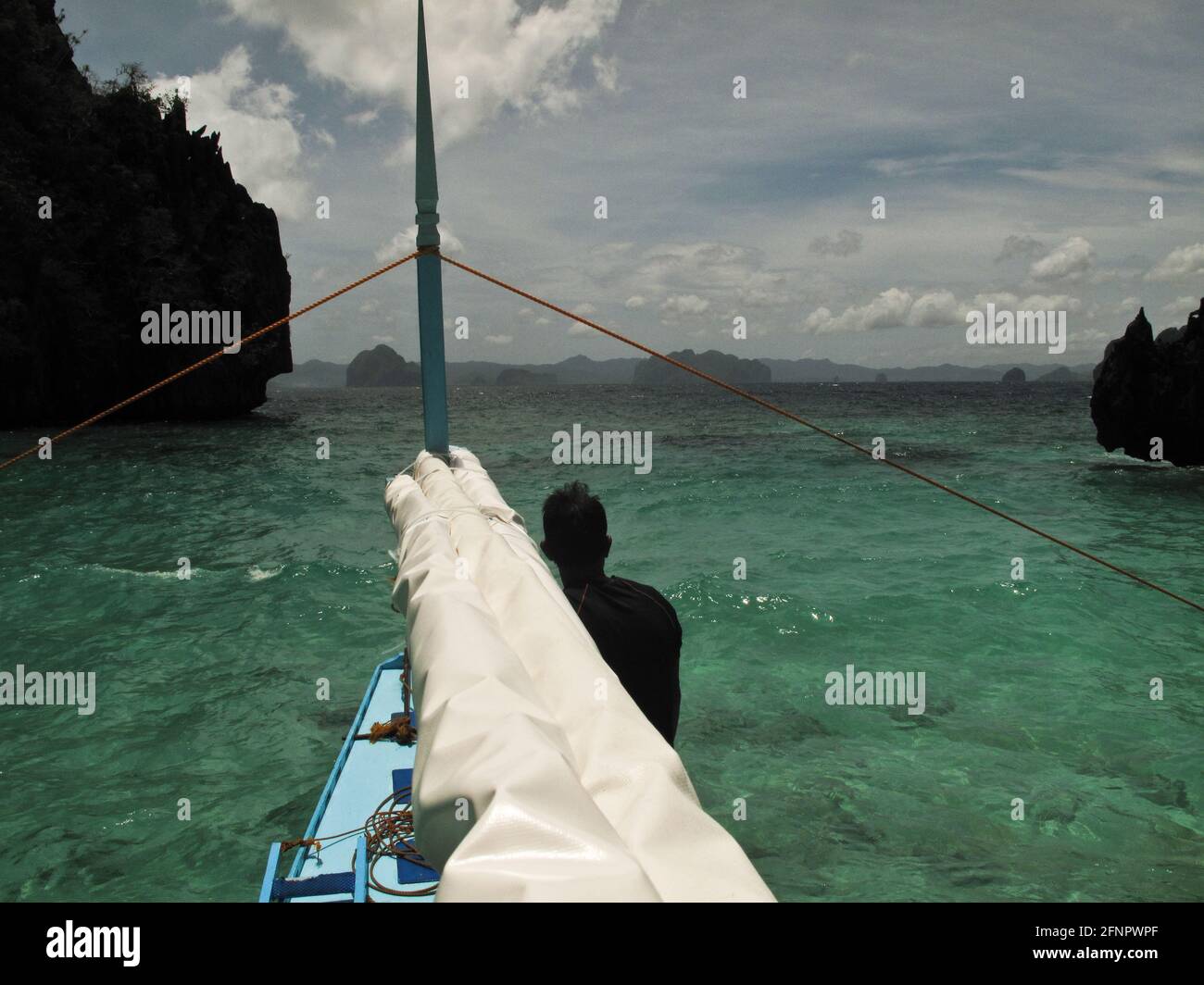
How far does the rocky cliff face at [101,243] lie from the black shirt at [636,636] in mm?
41741

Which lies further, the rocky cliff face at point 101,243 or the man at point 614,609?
the rocky cliff face at point 101,243

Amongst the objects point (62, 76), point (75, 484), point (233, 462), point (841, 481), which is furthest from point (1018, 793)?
point (62, 76)

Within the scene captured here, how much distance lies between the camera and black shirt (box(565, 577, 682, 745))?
3.34m

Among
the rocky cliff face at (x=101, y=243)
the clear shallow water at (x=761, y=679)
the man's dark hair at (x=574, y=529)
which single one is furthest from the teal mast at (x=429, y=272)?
the rocky cliff face at (x=101, y=243)

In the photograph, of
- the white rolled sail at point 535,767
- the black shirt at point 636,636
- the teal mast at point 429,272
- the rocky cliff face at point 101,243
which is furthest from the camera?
the rocky cliff face at point 101,243

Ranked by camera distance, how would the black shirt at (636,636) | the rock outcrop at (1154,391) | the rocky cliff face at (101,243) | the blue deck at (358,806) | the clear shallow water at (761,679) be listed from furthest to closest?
1. the rocky cliff face at (101,243)
2. the rock outcrop at (1154,391)
3. the clear shallow water at (761,679)
4. the blue deck at (358,806)
5. the black shirt at (636,636)

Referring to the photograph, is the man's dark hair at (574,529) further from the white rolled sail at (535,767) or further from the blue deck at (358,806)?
the blue deck at (358,806)

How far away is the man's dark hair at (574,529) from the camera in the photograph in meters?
3.42

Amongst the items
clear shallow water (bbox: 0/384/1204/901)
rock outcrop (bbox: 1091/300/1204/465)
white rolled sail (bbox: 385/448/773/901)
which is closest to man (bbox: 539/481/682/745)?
white rolled sail (bbox: 385/448/773/901)

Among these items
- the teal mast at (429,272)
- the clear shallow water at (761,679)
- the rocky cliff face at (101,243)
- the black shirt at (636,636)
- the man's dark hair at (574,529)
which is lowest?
the clear shallow water at (761,679)

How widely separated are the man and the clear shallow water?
9.83 ft

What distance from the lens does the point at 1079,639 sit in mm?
10477

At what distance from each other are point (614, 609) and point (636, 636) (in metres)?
0.15

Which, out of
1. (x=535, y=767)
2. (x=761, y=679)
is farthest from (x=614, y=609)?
(x=761, y=679)
